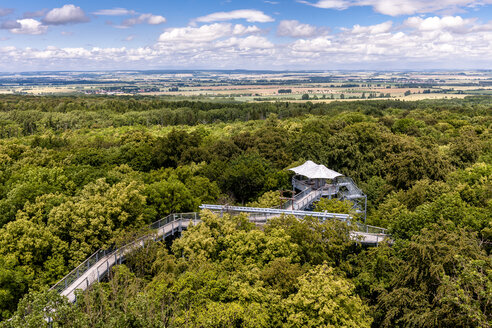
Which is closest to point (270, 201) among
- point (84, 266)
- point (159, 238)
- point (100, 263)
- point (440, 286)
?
point (159, 238)

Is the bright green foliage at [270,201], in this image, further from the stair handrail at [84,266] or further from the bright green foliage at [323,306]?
the bright green foliage at [323,306]

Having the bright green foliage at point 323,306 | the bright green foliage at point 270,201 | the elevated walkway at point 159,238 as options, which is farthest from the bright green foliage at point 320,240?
the bright green foliage at point 270,201

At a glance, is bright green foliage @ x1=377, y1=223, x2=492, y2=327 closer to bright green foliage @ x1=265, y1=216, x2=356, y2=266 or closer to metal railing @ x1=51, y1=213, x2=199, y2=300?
bright green foliage @ x1=265, y1=216, x2=356, y2=266

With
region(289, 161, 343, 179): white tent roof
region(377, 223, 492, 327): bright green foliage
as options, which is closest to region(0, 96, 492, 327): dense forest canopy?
region(377, 223, 492, 327): bright green foliage

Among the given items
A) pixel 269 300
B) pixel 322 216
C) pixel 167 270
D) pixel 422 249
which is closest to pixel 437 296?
pixel 422 249

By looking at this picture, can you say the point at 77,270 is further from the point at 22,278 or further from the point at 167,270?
the point at 167,270

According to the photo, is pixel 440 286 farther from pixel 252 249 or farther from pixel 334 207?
pixel 334 207

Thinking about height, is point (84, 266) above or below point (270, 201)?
below
